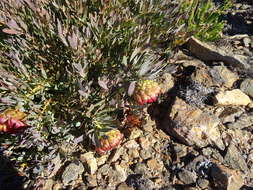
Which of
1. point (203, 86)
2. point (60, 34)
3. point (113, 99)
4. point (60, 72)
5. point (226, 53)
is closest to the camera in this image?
point (60, 34)

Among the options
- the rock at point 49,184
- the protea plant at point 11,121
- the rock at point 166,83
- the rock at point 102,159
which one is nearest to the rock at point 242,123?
the rock at point 166,83

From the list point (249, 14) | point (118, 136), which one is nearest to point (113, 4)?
point (118, 136)

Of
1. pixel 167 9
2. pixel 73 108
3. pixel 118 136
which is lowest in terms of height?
pixel 118 136

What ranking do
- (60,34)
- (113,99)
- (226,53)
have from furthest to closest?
Result: (226,53), (113,99), (60,34)

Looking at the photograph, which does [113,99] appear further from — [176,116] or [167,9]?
[167,9]

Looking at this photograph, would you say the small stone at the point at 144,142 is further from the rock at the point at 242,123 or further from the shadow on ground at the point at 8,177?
the shadow on ground at the point at 8,177

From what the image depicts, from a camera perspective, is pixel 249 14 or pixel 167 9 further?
pixel 249 14

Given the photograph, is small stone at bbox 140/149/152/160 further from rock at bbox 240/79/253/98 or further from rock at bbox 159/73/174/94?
rock at bbox 240/79/253/98
